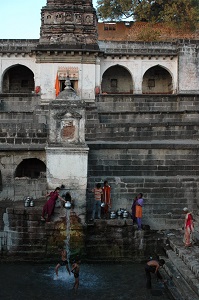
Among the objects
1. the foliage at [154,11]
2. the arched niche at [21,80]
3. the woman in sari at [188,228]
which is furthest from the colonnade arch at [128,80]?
the woman in sari at [188,228]

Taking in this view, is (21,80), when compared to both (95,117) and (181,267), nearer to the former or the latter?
(95,117)

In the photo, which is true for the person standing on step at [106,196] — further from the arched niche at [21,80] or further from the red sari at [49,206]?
the arched niche at [21,80]

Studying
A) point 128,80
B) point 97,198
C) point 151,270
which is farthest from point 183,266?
point 128,80

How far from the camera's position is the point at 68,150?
12.8 metres

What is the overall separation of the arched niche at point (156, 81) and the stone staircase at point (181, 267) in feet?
50.2

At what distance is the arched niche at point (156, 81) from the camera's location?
26.8m

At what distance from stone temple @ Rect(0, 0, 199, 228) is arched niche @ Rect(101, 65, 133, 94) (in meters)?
0.06

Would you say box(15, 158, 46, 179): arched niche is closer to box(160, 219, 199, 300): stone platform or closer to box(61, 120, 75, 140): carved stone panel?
box(61, 120, 75, 140): carved stone panel

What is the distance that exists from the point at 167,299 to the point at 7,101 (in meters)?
16.0

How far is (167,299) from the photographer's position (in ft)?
31.1

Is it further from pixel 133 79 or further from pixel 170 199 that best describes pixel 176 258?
pixel 133 79

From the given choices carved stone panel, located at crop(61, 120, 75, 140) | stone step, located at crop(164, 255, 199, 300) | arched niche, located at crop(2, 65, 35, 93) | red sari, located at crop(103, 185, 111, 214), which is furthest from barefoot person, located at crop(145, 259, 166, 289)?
arched niche, located at crop(2, 65, 35, 93)

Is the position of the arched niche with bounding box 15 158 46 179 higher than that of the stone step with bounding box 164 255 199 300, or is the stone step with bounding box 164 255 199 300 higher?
the arched niche with bounding box 15 158 46 179

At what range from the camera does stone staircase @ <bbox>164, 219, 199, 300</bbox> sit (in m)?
9.36
